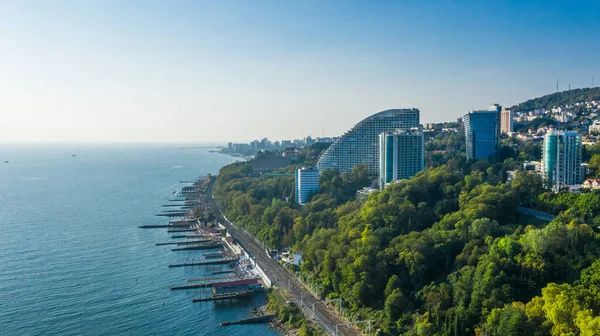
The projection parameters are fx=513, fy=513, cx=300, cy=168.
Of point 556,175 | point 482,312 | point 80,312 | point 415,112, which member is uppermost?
point 415,112

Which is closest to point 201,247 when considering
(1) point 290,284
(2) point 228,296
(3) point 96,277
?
(3) point 96,277

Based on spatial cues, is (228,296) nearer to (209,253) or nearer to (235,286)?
(235,286)

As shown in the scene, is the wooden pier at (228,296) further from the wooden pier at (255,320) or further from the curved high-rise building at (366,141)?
the curved high-rise building at (366,141)

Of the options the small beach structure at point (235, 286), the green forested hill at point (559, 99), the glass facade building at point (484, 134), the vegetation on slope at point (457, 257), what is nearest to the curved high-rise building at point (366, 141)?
the glass facade building at point (484, 134)

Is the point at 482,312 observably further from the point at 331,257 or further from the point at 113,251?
the point at 113,251

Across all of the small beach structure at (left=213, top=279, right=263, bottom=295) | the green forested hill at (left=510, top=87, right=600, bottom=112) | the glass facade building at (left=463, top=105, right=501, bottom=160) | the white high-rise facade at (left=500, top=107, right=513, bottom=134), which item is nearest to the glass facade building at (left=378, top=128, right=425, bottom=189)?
the glass facade building at (left=463, top=105, right=501, bottom=160)

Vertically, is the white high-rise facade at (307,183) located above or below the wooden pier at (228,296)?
above

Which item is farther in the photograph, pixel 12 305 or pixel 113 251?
pixel 113 251

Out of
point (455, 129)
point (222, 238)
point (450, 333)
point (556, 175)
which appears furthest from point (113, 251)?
point (455, 129)

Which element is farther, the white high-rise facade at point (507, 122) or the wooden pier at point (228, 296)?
the white high-rise facade at point (507, 122)
